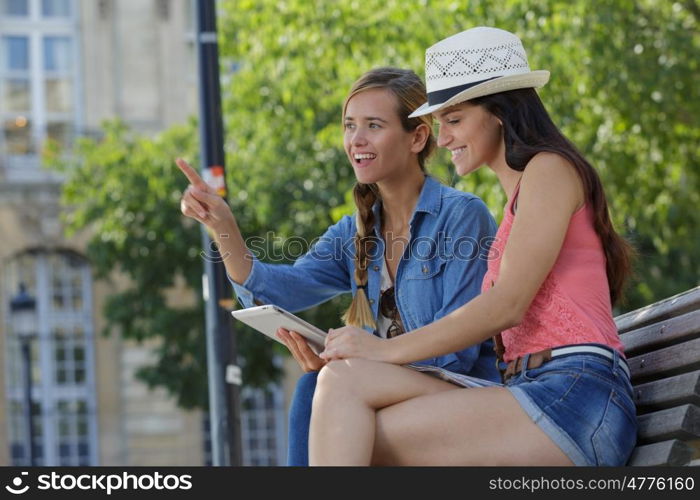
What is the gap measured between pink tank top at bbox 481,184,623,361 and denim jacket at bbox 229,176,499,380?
1.46 feet

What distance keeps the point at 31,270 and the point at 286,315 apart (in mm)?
23833

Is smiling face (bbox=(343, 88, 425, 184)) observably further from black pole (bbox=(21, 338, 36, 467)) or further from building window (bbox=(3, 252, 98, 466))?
building window (bbox=(3, 252, 98, 466))

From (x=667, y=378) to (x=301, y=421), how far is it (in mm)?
1059

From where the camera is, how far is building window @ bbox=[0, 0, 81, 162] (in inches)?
1055

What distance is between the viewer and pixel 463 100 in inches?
167

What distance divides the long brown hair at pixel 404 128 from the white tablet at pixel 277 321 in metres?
0.51

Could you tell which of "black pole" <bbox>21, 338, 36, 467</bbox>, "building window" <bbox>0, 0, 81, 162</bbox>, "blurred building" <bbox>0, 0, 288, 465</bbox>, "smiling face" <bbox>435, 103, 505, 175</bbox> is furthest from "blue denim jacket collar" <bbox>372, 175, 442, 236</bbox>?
"building window" <bbox>0, 0, 81, 162</bbox>

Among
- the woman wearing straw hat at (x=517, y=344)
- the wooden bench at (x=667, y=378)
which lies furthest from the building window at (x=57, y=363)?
the woman wearing straw hat at (x=517, y=344)

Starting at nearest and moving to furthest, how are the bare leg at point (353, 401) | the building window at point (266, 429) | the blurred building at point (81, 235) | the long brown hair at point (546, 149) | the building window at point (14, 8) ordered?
the bare leg at point (353, 401) < the long brown hair at point (546, 149) < the blurred building at point (81, 235) < the building window at point (14, 8) < the building window at point (266, 429)

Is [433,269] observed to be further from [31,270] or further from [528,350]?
[31,270]

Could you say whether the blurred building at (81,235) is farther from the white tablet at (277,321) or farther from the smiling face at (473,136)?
the smiling face at (473,136)

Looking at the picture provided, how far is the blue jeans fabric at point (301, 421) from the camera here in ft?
14.3

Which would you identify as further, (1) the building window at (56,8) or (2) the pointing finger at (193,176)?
(1) the building window at (56,8)

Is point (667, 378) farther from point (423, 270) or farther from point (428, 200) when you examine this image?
point (428, 200)
